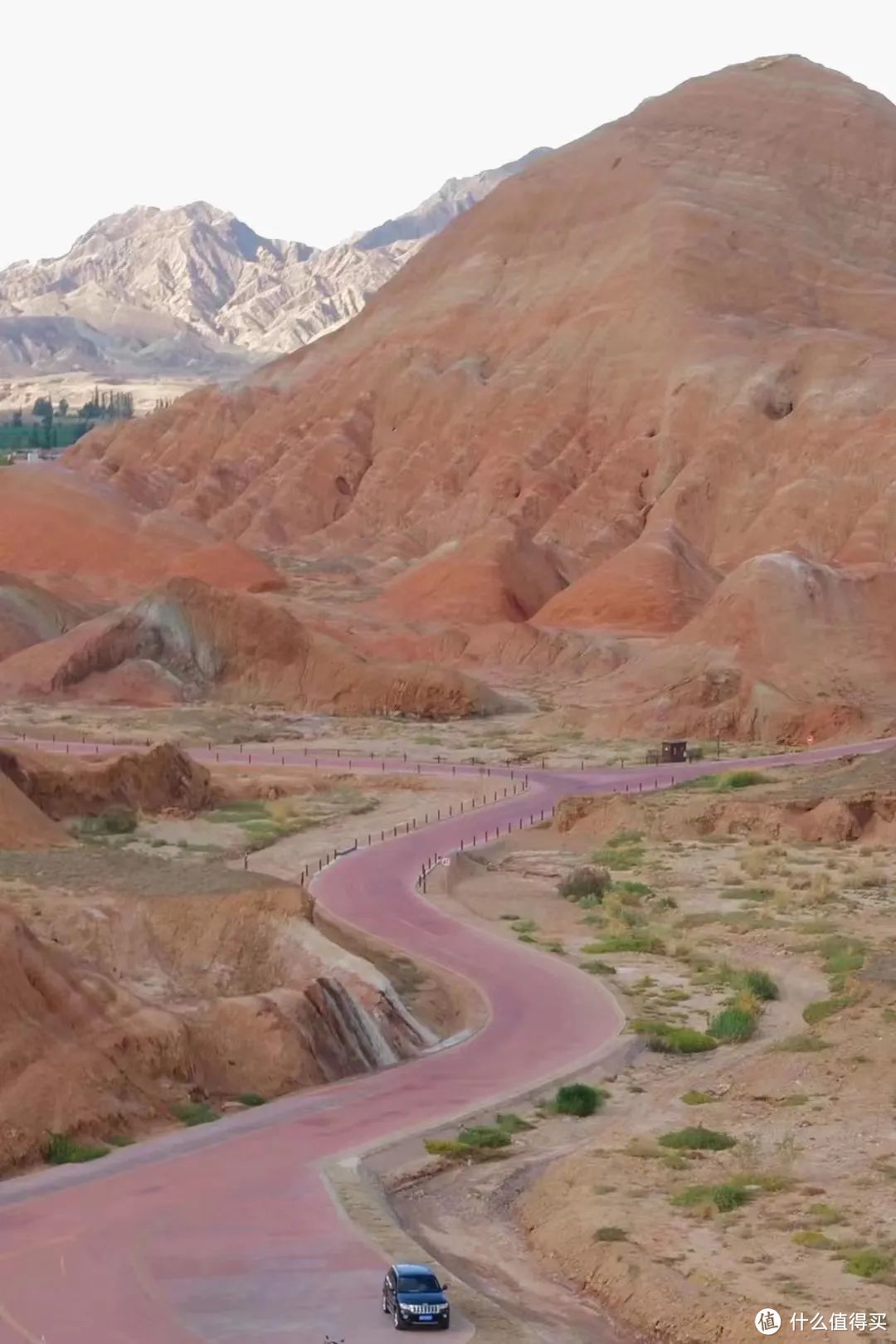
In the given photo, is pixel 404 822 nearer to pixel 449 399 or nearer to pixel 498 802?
pixel 498 802

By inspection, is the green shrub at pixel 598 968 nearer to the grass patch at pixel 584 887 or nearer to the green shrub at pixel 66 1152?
the grass patch at pixel 584 887

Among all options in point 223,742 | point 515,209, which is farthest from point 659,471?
point 223,742

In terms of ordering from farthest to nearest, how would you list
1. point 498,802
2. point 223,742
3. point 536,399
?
point 536,399, point 223,742, point 498,802

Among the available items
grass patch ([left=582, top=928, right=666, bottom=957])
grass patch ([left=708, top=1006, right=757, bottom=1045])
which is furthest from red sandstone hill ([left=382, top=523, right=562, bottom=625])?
grass patch ([left=708, top=1006, right=757, bottom=1045])

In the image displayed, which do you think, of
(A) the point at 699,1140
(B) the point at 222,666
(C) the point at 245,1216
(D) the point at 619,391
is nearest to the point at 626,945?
(A) the point at 699,1140

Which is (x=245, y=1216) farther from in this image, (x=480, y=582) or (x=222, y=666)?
(x=480, y=582)

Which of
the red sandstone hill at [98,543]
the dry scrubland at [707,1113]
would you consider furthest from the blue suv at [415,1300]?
the red sandstone hill at [98,543]

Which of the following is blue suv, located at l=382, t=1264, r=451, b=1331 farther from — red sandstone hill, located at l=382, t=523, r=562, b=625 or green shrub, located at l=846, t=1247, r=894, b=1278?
red sandstone hill, located at l=382, t=523, r=562, b=625
